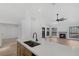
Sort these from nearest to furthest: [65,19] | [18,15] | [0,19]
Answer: [65,19]
[0,19]
[18,15]

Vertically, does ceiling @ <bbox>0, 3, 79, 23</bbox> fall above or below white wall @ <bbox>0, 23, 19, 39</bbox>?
above

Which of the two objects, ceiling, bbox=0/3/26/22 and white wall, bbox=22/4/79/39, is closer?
white wall, bbox=22/4/79/39

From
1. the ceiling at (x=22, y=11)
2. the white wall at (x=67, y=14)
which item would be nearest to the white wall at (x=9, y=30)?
the ceiling at (x=22, y=11)

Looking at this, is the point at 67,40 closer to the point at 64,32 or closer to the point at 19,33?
the point at 64,32

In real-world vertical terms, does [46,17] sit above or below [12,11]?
below

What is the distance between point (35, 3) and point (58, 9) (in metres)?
0.42

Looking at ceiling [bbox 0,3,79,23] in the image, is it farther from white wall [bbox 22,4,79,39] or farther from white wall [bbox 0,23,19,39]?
white wall [bbox 0,23,19,39]

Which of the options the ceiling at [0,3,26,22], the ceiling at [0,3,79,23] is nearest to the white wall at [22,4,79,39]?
the ceiling at [0,3,79,23]

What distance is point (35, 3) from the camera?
1680 millimetres

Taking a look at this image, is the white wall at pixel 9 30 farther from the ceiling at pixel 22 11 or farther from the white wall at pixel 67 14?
the white wall at pixel 67 14

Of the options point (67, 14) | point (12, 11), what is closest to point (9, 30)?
point (12, 11)

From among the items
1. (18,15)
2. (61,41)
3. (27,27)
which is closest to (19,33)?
(27,27)

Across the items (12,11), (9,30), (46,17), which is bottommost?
(9,30)

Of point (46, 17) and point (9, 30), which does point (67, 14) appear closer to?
point (46, 17)
